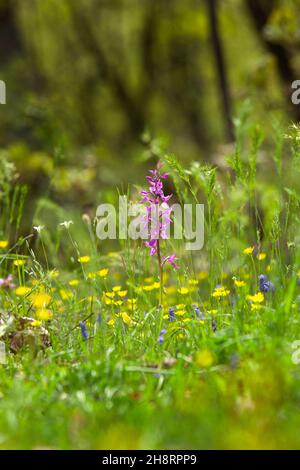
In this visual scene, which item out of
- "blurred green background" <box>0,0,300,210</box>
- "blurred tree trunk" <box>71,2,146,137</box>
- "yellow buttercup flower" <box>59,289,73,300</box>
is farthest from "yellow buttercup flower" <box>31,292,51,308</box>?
"blurred tree trunk" <box>71,2,146,137</box>

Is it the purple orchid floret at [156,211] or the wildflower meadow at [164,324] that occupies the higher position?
the purple orchid floret at [156,211]

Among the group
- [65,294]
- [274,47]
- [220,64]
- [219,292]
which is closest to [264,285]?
[219,292]

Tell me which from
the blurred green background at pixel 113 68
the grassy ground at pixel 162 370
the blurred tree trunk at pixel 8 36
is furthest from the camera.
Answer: the blurred tree trunk at pixel 8 36

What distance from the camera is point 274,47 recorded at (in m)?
7.52

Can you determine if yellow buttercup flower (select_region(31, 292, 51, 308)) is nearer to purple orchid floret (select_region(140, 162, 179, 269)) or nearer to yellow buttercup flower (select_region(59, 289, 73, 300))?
yellow buttercup flower (select_region(59, 289, 73, 300))

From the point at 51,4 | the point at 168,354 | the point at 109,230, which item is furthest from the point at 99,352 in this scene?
the point at 51,4

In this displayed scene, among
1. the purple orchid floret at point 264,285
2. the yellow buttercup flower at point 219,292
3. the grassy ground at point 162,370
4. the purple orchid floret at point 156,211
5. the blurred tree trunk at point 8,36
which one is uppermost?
the blurred tree trunk at point 8,36

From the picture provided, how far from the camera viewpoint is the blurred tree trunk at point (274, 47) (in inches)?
286

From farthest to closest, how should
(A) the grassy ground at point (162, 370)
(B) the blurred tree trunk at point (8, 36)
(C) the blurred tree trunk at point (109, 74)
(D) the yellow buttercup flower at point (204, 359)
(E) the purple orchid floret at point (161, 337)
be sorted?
1. (B) the blurred tree trunk at point (8, 36)
2. (C) the blurred tree trunk at point (109, 74)
3. (E) the purple orchid floret at point (161, 337)
4. (D) the yellow buttercup flower at point (204, 359)
5. (A) the grassy ground at point (162, 370)

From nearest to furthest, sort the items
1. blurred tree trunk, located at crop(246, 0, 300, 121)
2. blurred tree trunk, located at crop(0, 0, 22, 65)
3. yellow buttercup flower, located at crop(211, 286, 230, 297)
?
yellow buttercup flower, located at crop(211, 286, 230, 297)
blurred tree trunk, located at crop(246, 0, 300, 121)
blurred tree trunk, located at crop(0, 0, 22, 65)

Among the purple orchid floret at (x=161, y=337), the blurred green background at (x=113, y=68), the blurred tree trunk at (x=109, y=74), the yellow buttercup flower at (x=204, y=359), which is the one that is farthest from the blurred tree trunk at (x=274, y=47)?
the yellow buttercup flower at (x=204, y=359)

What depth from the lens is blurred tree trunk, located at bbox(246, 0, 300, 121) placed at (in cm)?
726

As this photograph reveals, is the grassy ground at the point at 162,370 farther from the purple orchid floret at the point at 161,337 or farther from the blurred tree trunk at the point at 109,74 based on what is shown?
the blurred tree trunk at the point at 109,74
